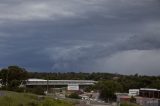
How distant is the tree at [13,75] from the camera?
131m

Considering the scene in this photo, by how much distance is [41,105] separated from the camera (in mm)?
62969

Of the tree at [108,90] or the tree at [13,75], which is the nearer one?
the tree at [13,75]

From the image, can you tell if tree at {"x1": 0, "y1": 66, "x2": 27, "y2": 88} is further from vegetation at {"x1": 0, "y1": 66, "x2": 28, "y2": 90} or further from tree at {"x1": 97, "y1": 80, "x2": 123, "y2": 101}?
tree at {"x1": 97, "y1": 80, "x2": 123, "y2": 101}

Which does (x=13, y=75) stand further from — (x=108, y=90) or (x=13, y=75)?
(x=108, y=90)

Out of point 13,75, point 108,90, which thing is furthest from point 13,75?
point 108,90

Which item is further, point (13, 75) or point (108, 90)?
point (108, 90)

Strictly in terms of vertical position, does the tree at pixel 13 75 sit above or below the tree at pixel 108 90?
above

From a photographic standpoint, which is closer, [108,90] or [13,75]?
[13,75]

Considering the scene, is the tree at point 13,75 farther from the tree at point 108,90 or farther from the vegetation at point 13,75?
the tree at point 108,90

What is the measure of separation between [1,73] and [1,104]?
81.4m

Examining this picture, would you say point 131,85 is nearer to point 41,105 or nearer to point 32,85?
point 32,85

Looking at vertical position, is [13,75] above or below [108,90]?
above

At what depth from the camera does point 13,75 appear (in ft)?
431

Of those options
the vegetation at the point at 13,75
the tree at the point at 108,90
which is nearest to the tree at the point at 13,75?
the vegetation at the point at 13,75
